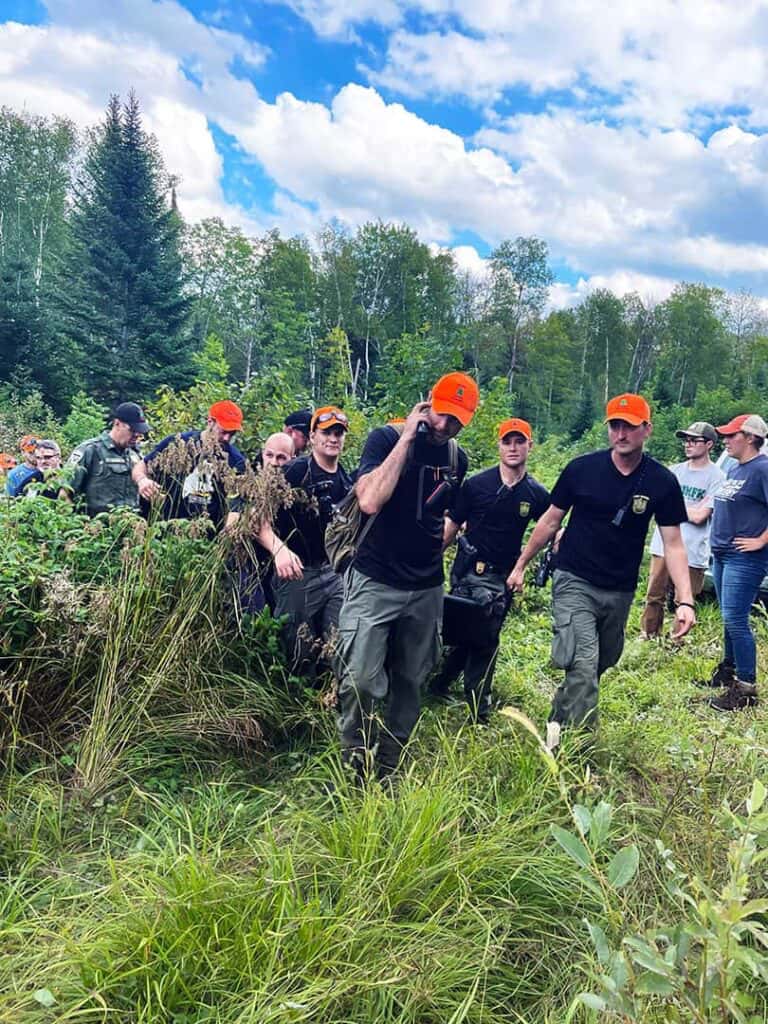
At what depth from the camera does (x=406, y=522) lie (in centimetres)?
296

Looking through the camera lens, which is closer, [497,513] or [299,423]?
[497,513]

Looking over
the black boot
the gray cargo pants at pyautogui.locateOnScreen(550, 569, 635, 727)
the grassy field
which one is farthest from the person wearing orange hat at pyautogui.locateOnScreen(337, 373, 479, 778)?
the black boot

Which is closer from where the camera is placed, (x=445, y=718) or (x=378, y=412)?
(x=445, y=718)

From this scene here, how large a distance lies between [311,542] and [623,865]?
8.97ft

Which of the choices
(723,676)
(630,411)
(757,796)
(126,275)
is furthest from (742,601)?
(126,275)

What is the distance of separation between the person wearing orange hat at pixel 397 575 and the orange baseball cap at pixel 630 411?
2.91 ft

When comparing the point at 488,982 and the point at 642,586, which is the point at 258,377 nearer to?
the point at 642,586

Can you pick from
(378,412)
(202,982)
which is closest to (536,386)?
(378,412)

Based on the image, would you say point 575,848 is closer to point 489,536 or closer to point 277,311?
point 489,536

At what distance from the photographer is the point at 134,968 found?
1.65 metres

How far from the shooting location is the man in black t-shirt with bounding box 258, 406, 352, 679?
133 inches

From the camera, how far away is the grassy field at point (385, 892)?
51.3 inches

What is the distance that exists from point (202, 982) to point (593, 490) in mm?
2730

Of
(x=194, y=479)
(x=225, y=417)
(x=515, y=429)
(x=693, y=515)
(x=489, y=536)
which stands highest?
(x=515, y=429)
